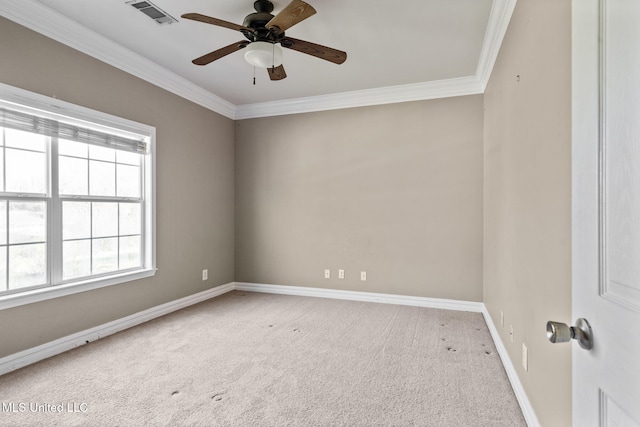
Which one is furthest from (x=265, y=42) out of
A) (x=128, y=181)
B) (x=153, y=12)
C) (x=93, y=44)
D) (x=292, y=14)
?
(x=128, y=181)

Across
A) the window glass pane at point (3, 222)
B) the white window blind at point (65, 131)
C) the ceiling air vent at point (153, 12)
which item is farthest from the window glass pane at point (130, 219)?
the ceiling air vent at point (153, 12)

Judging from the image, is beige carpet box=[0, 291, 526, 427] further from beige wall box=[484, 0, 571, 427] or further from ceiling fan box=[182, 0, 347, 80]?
ceiling fan box=[182, 0, 347, 80]

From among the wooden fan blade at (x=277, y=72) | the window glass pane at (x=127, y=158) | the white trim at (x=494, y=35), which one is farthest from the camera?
the window glass pane at (x=127, y=158)

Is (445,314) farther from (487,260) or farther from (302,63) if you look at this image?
(302,63)

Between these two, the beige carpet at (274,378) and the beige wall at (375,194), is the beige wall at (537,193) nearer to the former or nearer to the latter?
the beige wall at (375,194)

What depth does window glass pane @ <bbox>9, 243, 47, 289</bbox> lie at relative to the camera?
2.55m

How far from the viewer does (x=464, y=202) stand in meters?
4.05

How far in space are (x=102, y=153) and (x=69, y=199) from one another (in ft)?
1.86

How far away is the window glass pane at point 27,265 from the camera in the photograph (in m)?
2.55

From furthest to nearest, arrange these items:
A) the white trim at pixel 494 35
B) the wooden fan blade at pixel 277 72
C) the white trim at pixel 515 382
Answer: the wooden fan blade at pixel 277 72
the white trim at pixel 494 35
the white trim at pixel 515 382

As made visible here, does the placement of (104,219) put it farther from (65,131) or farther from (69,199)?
(65,131)
